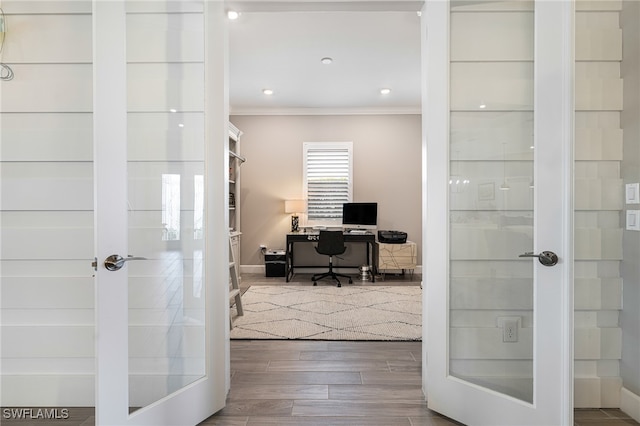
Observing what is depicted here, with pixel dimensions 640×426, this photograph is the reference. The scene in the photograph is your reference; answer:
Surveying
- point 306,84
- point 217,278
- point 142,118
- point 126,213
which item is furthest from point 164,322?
point 306,84

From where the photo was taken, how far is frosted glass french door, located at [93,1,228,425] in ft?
4.59

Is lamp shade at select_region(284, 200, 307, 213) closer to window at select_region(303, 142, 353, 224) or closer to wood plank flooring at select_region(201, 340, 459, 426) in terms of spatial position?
window at select_region(303, 142, 353, 224)

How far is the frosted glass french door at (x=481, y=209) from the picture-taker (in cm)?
165

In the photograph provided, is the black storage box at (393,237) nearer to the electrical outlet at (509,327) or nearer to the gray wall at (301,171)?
the gray wall at (301,171)

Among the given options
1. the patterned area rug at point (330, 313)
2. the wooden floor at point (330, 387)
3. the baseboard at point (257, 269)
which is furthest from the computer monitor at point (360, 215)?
the wooden floor at point (330, 387)

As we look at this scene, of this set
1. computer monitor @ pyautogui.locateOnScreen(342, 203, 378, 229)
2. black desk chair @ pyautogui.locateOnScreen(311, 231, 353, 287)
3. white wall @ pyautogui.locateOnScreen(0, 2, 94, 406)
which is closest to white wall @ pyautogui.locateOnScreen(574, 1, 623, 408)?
white wall @ pyautogui.locateOnScreen(0, 2, 94, 406)

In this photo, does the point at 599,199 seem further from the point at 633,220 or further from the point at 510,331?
the point at 510,331

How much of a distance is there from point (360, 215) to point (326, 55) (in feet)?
8.73

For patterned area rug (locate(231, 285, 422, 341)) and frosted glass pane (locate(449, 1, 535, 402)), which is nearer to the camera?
frosted glass pane (locate(449, 1, 535, 402))

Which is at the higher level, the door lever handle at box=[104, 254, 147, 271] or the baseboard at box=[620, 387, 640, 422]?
the door lever handle at box=[104, 254, 147, 271]

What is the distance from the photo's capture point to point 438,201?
70.8 inches

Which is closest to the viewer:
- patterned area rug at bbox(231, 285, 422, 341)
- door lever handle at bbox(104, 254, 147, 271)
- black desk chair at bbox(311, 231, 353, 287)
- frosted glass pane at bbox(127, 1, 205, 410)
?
door lever handle at bbox(104, 254, 147, 271)

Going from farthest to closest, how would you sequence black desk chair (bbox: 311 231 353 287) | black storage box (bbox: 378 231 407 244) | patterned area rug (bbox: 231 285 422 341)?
black storage box (bbox: 378 231 407 244)
black desk chair (bbox: 311 231 353 287)
patterned area rug (bbox: 231 285 422 341)

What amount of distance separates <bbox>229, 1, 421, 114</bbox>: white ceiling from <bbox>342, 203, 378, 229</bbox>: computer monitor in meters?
1.69
